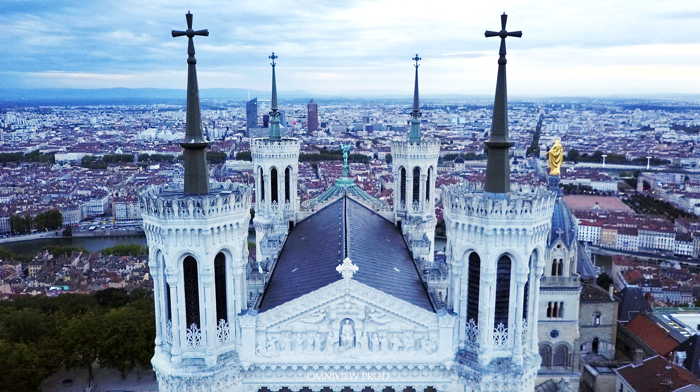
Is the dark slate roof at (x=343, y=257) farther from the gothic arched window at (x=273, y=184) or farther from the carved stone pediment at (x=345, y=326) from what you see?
the gothic arched window at (x=273, y=184)

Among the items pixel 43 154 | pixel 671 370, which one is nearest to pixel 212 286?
pixel 671 370

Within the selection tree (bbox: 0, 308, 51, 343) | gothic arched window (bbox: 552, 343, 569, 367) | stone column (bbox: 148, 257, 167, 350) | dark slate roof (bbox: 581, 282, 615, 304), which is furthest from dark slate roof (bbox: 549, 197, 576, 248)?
tree (bbox: 0, 308, 51, 343)

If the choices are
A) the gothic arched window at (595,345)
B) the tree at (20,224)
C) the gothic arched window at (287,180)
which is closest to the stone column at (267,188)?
the gothic arched window at (287,180)

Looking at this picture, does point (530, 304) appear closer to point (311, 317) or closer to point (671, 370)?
A: point (311, 317)

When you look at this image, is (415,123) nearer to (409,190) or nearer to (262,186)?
(409,190)

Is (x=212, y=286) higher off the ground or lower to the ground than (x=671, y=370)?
higher

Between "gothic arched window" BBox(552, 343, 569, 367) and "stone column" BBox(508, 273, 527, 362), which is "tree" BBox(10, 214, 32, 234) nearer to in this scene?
"gothic arched window" BBox(552, 343, 569, 367)
